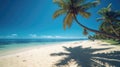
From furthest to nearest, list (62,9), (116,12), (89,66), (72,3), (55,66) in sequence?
(116,12) → (62,9) → (72,3) → (55,66) → (89,66)

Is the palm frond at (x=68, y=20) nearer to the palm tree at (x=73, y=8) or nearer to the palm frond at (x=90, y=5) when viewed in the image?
the palm tree at (x=73, y=8)

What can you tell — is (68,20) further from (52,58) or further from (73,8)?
(52,58)

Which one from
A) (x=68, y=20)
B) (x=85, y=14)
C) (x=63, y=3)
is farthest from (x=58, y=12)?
(x=85, y=14)

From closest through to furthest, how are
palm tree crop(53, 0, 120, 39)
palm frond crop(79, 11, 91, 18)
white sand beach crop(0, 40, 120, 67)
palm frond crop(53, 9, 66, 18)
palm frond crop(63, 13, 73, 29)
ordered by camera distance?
white sand beach crop(0, 40, 120, 67) < palm tree crop(53, 0, 120, 39) < palm frond crop(63, 13, 73, 29) < palm frond crop(79, 11, 91, 18) < palm frond crop(53, 9, 66, 18)

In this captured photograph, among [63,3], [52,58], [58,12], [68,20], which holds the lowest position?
[52,58]

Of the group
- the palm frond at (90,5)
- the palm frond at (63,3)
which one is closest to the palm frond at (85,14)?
the palm frond at (90,5)

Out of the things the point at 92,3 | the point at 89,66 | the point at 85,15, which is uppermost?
the point at 92,3

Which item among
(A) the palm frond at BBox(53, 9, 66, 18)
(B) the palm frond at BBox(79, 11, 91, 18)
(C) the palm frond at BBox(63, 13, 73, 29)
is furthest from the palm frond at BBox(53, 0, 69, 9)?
(B) the palm frond at BBox(79, 11, 91, 18)

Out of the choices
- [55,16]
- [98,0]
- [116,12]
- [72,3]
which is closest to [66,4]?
[72,3]

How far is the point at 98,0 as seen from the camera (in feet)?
54.1

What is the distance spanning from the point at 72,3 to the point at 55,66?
275 inches

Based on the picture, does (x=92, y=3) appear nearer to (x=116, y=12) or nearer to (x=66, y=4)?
(x=66, y=4)

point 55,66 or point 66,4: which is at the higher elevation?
point 66,4

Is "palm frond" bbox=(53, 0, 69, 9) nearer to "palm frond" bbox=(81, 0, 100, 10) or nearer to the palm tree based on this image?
the palm tree
